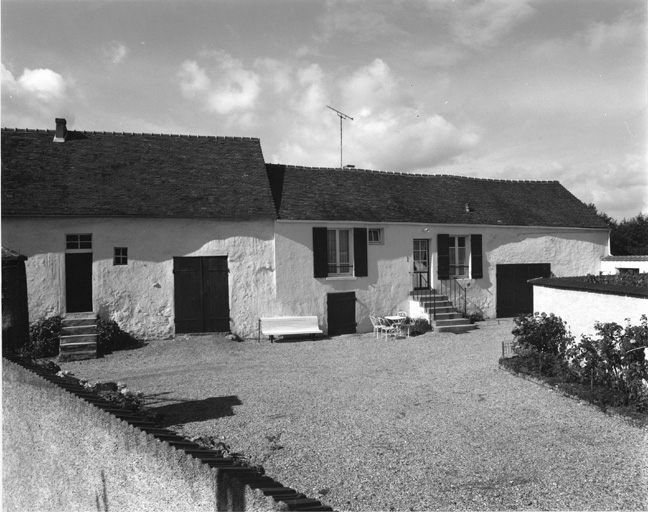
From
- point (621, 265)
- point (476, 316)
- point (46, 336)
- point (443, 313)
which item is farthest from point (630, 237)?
point (46, 336)

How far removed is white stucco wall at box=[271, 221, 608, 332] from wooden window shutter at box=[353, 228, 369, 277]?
0.18m

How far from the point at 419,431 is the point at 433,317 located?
8.74 m

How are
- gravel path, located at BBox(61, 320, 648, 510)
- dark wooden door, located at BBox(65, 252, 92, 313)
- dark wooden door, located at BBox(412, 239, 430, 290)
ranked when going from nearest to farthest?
gravel path, located at BBox(61, 320, 648, 510) < dark wooden door, located at BBox(65, 252, 92, 313) < dark wooden door, located at BBox(412, 239, 430, 290)

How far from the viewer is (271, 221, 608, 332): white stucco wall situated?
563 inches

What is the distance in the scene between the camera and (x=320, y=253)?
14.6m

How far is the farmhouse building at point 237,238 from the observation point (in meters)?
12.8

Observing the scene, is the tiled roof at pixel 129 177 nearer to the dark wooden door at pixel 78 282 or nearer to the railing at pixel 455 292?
the dark wooden door at pixel 78 282

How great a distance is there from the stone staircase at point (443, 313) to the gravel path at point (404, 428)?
3.29m

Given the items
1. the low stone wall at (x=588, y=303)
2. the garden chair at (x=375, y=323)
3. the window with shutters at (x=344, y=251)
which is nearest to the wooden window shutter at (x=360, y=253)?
the window with shutters at (x=344, y=251)

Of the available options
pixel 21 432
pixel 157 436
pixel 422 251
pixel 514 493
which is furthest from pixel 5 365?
pixel 422 251

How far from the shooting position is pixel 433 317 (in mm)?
14734

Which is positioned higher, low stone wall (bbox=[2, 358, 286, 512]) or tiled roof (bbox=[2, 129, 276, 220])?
tiled roof (bbox=[2, 129, 276, 220])

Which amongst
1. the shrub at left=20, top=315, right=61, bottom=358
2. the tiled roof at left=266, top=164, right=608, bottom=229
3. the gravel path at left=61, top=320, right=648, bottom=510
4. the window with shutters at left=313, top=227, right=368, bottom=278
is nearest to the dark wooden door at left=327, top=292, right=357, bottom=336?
the window with shutters at left=313, top=227, right=368, bottom=278

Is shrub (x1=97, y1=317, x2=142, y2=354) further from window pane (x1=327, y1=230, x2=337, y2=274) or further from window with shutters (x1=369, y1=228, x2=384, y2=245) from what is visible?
window with shutters (x1=369, y1=228, x2=384, y2=245)
